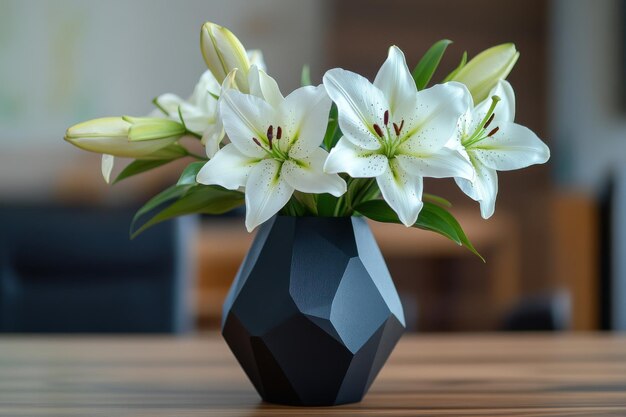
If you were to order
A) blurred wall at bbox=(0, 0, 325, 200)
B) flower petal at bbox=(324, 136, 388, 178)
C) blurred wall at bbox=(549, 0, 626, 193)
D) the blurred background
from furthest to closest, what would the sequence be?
blurred wall at bbox=(0, 0, 325, 200), blurred wall at bbox=(549, 0, 626, 193), the blurred background, flower petal at bbox=(324, 136, 388, 178)

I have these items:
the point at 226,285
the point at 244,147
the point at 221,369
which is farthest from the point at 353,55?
the point at 244,147

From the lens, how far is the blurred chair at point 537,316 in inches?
75.3

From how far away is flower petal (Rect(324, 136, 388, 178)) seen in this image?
0.59 metres

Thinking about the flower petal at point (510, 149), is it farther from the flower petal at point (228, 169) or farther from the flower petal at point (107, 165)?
the flower petal at point (107, 165)

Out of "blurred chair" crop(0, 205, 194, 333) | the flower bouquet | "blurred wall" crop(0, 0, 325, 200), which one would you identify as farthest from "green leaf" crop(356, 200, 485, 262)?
"blurred wall" crop(0, 0, 325, 200)

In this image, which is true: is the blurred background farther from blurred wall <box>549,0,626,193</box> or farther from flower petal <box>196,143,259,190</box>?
flower petal <box>196,143,259,190</box>

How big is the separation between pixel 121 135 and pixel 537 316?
142 centimetres

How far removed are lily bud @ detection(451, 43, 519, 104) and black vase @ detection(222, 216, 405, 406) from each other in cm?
14

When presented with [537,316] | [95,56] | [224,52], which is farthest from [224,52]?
[95,56]

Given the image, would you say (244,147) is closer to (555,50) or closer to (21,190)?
(555,50)

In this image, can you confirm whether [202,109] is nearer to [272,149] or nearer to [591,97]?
[272,149]

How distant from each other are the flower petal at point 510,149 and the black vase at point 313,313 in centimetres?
12

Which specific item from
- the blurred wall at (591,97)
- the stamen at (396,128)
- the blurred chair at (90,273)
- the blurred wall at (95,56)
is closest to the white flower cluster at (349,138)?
the stamen at (396,128)

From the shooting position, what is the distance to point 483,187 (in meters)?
0.65
